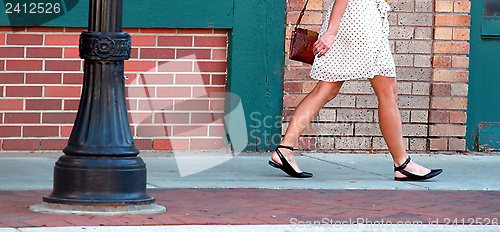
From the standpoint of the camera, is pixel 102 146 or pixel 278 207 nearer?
pixel 102 146

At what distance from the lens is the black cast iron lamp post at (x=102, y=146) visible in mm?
4219

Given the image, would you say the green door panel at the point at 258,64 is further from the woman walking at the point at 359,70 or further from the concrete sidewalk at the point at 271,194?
the woman walking at the point at 359,70

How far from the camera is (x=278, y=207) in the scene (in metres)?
4.61

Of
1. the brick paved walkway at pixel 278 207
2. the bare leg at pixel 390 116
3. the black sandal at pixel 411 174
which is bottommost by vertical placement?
the brick paved walkway at pixel 278 207

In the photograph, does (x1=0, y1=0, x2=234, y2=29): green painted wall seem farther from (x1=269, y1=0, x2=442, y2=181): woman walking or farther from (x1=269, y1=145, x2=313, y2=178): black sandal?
(x1=269, y1=145, x2=313, y2=178): black sandal

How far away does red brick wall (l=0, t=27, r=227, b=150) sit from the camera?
22.1 ft

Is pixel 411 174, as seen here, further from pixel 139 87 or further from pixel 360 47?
pixel 139 87

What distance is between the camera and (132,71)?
273 inches

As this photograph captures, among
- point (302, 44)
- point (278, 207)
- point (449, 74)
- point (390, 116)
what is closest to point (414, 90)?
point (449, 74)

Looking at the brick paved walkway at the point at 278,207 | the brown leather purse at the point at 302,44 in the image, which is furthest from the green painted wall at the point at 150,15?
the brick paved walkway at the point at 278,207

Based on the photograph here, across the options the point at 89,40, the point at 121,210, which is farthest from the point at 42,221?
the point at 89,40

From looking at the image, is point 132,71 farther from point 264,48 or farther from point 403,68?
point 403,68

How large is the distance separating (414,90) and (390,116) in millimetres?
1690

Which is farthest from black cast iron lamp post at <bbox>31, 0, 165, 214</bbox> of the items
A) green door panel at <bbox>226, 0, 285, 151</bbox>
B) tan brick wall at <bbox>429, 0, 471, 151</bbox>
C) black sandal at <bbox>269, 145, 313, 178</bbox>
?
tan brick wall at <bbox>429, 0, 471, 151</bbox>
